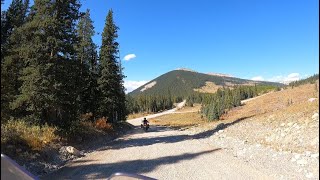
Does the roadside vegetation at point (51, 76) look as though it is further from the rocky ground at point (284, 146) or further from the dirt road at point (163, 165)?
the rocky ground at point (284, 146)

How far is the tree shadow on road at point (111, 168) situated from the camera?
1223 centimetres

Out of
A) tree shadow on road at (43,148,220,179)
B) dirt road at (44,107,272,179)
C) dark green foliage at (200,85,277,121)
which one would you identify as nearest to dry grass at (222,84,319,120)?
dark green foliage at (200,85,277,121)

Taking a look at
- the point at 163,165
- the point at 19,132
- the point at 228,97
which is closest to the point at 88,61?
the point at 163,165

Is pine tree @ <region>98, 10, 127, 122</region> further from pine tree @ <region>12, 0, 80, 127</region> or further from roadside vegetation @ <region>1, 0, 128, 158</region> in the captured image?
pine tree @ <region>12, 0, 80, 127</region>

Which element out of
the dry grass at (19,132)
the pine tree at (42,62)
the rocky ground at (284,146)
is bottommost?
the rocky ground at (284,146)

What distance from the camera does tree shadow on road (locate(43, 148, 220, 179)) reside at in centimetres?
1223

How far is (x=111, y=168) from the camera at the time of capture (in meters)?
13.7

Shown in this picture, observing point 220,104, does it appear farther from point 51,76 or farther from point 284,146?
point 51,76

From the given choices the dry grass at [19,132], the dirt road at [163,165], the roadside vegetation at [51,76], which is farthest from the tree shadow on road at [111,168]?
the dry grass at [19,132]

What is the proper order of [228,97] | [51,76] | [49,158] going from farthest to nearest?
[228,97] < [49,158] < [51,76]

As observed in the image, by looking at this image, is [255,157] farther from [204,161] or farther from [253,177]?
[253,177]

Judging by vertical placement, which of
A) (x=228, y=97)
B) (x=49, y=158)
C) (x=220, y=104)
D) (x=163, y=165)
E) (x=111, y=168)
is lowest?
(x=163, y=165)

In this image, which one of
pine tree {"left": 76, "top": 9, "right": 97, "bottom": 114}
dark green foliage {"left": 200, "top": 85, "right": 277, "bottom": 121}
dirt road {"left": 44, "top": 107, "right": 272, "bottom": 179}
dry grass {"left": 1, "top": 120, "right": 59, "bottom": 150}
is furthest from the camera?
dark green foliage {"left": 200, "top": 85, "right": 277, "bottom": 121}

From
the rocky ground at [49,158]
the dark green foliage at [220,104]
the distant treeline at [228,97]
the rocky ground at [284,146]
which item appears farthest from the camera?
the distant treeline at [228,97]
